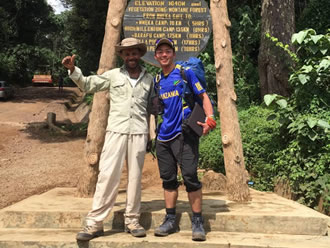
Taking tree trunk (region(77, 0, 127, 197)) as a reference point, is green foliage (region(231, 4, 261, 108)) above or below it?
above

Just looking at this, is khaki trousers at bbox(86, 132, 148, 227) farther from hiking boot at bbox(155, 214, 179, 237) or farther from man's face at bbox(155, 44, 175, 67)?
man's face at bbox(155, 44, 175, 67)

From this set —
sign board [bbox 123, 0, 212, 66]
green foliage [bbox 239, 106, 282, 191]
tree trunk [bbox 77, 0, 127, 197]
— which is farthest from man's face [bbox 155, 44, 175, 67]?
green foliage [bbox 239, 106, 282, 191]

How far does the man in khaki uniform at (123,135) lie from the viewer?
3.62 metres

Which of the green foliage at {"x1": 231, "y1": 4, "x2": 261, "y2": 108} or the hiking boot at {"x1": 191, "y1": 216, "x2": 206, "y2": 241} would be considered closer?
the hiking boot at {"x1": 191, "y1": 216, "x2": 206, "y2": 241}

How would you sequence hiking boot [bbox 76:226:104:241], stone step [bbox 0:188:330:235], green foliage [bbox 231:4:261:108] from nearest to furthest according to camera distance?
1. hiking boot [bbox 76:226:104:241]
2. stone step [bbox 0:188:330:235]
3. green foliage [bbox 231:4:261:108]

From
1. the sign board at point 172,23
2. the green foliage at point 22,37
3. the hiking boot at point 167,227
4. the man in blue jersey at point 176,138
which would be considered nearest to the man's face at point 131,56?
the man in blue jersey at point 176,138

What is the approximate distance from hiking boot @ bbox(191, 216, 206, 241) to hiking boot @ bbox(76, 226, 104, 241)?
2.98 feet

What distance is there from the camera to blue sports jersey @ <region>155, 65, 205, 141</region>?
3.68 meters

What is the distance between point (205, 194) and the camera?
5.29 metres

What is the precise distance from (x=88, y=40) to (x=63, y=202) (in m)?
16.5

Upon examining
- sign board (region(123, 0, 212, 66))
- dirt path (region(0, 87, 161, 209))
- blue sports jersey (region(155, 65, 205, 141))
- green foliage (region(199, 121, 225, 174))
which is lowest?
dirt path (region(0, 87, 161, 209))

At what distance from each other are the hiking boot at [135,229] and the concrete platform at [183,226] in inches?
2.1

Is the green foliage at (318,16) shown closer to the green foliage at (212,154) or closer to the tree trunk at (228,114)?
the green foliage at (212,154)

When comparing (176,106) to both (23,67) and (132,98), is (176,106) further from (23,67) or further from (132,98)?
(23,67)
